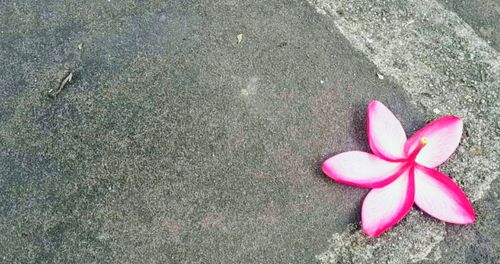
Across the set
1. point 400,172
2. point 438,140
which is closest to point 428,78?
point 438,140

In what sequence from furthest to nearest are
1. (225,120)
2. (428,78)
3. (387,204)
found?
(428,78) → (225,120) → (387,204)

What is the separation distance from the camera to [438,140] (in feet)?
5.43

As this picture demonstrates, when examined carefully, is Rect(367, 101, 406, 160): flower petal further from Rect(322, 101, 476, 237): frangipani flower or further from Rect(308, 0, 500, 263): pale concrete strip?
Rect(308, 0, 500, 263): pale concrete strip

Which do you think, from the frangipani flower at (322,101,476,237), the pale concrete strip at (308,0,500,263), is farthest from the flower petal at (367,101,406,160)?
the pale concrete strip at (308,0,500,263)

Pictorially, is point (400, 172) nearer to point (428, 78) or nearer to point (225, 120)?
point (428, 78)

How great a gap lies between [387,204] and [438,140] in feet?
0.82

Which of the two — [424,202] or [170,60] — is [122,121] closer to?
[170,60]

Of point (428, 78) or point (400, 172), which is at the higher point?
point (428, 78)

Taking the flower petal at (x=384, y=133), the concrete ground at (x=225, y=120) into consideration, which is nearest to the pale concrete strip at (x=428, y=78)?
the concrete ground at (x=225, y=120)

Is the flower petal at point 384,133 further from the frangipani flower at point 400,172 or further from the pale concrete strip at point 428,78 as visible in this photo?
the pale concrete strip at point 428,78

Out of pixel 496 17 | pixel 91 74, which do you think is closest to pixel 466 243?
pixel 496 17

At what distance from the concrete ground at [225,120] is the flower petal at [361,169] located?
0.03m

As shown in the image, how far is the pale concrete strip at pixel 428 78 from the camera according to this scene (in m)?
1.53

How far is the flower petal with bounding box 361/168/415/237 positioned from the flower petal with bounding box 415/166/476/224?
29mm
